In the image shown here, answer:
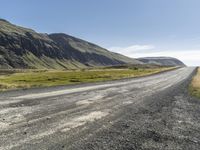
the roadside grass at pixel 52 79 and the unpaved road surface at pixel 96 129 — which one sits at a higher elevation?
the unpaved road surface at pixel 96 129

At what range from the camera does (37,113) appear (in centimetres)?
1368

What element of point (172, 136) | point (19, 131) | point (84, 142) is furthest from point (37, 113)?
point (172, 136)

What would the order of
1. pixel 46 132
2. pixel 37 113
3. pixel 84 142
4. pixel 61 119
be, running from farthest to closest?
pixel 37 113 → pixel 61 119 → pixel 46 132 → pixel 84 142

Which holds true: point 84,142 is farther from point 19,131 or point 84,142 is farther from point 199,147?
point 199,147

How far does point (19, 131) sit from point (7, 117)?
2.98 metres

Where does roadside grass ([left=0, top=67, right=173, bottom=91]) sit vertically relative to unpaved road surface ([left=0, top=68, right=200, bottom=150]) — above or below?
below

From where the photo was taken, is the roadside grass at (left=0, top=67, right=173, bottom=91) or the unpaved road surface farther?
the roadside grass at (left=0, top=67, right=173, bottom=91)

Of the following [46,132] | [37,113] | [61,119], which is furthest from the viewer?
[37,113]

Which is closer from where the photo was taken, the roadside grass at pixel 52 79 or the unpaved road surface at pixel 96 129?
the unpaved road surface at pixel 96 129

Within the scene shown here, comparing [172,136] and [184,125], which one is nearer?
[172,136]

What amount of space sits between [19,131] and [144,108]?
943cm

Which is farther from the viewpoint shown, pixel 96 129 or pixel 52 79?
pixel 52 79

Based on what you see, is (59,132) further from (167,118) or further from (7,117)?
(167,118)

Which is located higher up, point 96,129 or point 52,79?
point 96,129
